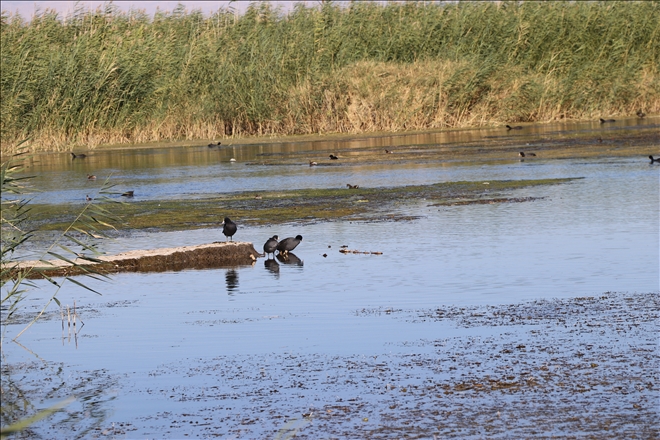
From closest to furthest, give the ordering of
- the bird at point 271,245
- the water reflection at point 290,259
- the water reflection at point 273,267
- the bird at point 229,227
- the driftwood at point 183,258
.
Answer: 1. the water reflection at point 273,267
2. the driftwood at point 183,258
3. the water reflection at point 290,259
4. the bird at point 271,245
5. the bird at point 229,227

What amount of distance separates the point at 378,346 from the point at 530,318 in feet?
4.39

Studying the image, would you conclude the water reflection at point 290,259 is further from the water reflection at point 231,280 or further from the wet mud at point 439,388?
the wet mud at point 439,388

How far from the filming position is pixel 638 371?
21.5ft

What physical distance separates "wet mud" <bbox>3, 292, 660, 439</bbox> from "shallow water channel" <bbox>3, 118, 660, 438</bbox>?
20mm

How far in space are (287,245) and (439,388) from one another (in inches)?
238

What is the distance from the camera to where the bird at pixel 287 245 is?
12.3 meters

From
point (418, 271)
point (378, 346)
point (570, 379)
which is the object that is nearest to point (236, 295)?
point (418, 271)

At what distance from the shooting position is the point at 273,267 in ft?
38.7

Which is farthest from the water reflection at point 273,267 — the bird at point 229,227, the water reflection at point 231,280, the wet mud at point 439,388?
the wet mud at point 439,388

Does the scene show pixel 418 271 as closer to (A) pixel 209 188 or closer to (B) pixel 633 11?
(A) pixel 209 188

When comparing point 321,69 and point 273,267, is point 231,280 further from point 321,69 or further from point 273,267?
point 321,69

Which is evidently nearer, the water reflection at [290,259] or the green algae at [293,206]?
the water reflection at [290,259]

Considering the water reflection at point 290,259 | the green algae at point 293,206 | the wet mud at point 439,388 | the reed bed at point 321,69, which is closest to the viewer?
the wet mud at point 439,388

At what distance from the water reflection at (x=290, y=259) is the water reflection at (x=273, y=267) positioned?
98 millimetres
